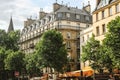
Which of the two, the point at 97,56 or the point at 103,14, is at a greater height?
the point at 103,14

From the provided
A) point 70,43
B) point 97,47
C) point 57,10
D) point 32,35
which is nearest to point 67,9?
point 57,10

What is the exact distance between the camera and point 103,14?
58531 millimetres

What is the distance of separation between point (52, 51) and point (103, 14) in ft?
36.8

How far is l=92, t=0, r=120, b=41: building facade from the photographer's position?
180 ft

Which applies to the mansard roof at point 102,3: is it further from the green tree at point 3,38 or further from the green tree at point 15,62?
the green tree at point 3,38

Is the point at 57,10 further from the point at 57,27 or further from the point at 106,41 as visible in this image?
the point at 106,41

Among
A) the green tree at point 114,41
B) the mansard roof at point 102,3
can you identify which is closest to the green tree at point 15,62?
the mansard roof at point 102,3

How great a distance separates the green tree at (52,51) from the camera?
60062 mm

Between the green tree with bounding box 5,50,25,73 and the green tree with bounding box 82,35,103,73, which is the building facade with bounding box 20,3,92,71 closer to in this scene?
the green tree with bounding box 5,50,25,73

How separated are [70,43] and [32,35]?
18878mm

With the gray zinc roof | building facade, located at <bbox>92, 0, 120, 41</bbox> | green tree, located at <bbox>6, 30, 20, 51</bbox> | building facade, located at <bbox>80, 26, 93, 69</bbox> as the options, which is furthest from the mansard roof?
green tree, located at <bbox>6, 30, 20, 51</bbox>

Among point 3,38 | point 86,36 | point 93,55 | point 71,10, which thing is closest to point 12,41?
point 3,38

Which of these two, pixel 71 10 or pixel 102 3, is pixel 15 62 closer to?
pixel 71 10

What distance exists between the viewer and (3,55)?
289 feet
